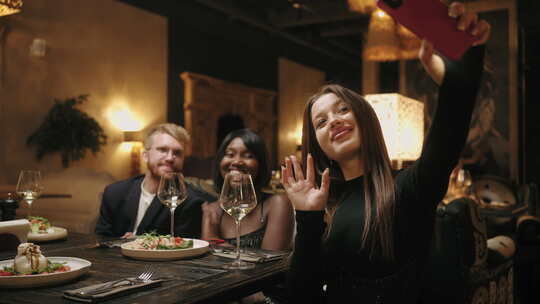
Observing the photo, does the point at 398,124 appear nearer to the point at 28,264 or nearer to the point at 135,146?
the point at 28,264

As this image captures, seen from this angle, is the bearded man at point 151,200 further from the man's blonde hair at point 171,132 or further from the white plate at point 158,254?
the white plate at point 158,254

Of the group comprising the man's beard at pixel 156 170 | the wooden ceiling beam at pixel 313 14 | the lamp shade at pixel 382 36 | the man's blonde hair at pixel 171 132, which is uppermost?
the wooden ceiling beam at pixel 313 14

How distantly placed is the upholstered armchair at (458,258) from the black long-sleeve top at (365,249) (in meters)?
1.01

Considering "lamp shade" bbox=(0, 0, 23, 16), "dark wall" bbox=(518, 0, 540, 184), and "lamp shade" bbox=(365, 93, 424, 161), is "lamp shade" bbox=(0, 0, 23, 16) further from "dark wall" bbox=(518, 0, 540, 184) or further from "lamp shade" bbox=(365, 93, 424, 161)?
"dark wall" bbox=(518, 0, 540, 184)

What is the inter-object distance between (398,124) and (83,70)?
5.34 meters

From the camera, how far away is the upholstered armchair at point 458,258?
236cm

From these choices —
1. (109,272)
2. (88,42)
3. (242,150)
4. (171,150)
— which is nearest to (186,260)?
(109,272)

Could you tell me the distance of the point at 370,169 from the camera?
1479 mm

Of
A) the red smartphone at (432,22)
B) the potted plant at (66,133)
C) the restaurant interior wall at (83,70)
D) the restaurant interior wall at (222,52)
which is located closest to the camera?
the red smartphone at (432,22)

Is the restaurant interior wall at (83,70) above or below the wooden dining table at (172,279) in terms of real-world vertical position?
above

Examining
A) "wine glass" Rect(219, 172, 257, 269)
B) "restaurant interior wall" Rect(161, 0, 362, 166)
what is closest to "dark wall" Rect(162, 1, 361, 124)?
"restaurant interior wall" Rect(161, 0, 362, 166)

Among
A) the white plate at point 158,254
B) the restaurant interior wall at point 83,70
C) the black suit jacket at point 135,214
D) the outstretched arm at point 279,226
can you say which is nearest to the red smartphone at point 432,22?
the white plate at point 158,254

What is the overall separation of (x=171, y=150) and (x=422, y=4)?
7.14 feet

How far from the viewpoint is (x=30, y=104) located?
6.27m
